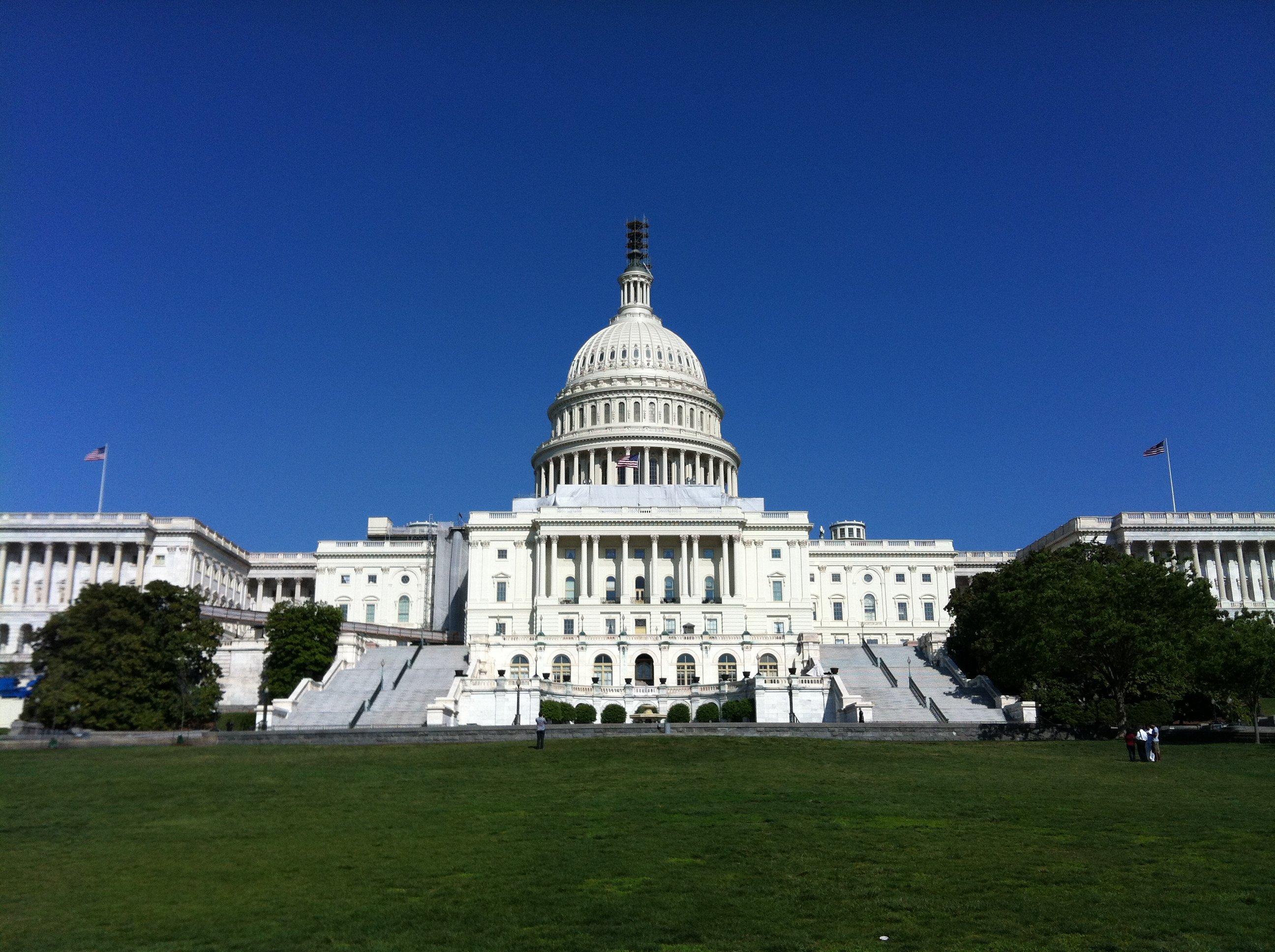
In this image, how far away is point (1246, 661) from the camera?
44.8 m

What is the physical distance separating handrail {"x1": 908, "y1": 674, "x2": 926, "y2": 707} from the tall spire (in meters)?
85.4

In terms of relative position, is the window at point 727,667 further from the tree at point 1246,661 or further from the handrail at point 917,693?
the tree at point 1246,661

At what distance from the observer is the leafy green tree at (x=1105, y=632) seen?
49.1 meters

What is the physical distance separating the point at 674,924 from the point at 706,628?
78.3 metres

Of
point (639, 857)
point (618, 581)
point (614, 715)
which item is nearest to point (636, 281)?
point (618, 581)

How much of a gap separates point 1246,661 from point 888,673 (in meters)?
27.3

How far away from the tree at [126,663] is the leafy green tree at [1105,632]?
41.1m

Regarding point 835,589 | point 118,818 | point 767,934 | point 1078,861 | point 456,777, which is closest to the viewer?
point 767,934

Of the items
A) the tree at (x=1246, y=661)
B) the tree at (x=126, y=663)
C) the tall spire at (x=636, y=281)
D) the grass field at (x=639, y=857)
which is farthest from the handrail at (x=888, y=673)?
the tall spire at (x=636, y=281)

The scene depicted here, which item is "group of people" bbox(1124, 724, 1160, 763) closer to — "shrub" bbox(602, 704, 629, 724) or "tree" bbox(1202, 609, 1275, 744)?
"tree" bbox(1202, 609, 1275, 744)

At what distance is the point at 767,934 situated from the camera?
15367 millimetres

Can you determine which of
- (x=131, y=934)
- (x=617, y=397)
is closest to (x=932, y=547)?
(x=617, y=397)

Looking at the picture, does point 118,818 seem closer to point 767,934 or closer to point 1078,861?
point 767,934

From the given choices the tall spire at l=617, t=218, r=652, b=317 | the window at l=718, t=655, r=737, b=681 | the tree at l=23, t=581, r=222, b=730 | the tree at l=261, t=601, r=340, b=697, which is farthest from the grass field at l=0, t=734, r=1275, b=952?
the tall spire at l=617, t=218, r=652, b=317
